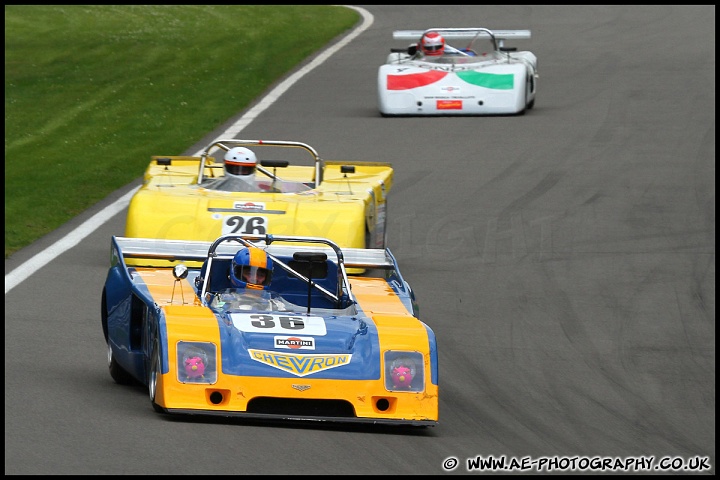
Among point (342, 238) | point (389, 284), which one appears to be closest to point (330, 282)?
point (389, 284)

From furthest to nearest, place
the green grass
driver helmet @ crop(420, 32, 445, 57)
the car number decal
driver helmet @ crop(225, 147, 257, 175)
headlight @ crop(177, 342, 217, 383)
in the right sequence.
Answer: driver helmet @ crop(420, 32, 445, 57), the green grass, driver helmet @ crop(225, 147, 257, 175), the car number decal, headlight @ crop(177, 342, 217, 383)

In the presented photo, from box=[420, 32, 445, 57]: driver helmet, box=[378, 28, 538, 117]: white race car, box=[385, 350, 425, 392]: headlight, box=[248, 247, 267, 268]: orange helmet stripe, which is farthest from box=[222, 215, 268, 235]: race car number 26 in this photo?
box=[420, 32, 445, 57]: driver helmet

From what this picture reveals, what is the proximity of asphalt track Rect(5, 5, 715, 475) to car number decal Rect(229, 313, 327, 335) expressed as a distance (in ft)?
1.90

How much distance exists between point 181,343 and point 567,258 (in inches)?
269

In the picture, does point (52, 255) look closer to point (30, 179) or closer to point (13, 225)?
point (13, 225)

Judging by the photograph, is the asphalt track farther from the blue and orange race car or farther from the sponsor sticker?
the sponsor sticker

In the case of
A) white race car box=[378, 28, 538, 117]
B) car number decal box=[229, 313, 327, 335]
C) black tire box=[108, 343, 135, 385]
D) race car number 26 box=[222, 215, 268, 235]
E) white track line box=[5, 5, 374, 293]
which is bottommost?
white track line box=[5, 5, 374, 293]

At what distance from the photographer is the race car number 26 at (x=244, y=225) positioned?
12.9 meters

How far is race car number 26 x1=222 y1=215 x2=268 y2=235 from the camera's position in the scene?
1292cm

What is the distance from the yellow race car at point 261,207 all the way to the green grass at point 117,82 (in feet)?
6.15

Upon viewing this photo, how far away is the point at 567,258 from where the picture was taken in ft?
48.4

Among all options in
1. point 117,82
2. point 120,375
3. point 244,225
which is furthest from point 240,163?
point 117,82
